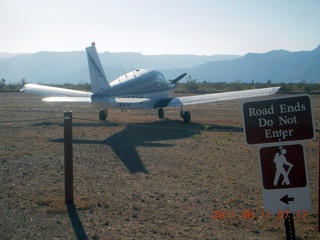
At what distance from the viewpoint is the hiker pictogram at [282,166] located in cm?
321

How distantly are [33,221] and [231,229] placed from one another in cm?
244

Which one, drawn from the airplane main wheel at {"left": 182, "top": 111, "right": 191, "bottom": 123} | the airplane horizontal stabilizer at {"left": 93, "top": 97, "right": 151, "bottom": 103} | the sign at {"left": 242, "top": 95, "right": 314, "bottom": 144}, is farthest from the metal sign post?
the airplane main wheel at {"left": 182, "top": 111, "right": 191, "bottom": 123}

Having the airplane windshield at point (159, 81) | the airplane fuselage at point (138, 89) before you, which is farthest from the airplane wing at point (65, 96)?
the airplane windshield at point (159, 81)

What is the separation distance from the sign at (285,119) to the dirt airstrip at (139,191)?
2.22 metres

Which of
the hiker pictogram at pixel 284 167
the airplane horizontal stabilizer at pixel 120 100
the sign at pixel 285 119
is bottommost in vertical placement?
the hiker pictogram at pixel 284 167

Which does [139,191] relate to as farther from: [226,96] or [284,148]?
[226,96]

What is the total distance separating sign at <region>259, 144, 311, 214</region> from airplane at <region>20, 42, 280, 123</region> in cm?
1325

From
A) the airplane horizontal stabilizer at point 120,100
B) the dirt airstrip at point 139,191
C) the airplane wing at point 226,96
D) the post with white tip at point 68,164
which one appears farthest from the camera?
the airplane wing at point 226,96

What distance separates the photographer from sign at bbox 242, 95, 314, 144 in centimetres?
319

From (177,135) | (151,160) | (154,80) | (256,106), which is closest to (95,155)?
(151,160)

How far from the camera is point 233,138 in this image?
13250 mm

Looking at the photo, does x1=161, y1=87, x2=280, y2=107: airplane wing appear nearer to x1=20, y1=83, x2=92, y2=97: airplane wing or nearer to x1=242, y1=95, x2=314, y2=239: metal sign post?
x1=20, y1=83, x2=92, y2=97: airplane wing
